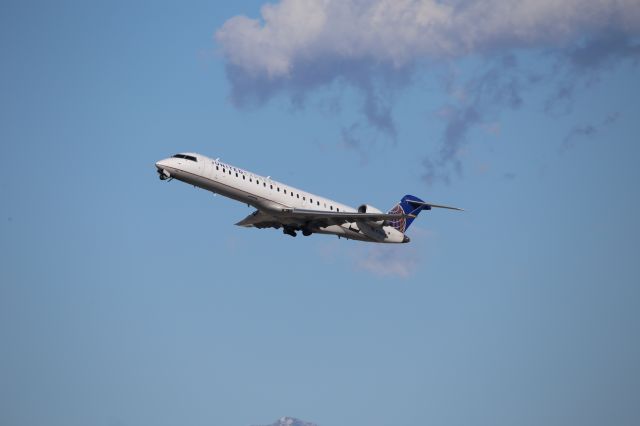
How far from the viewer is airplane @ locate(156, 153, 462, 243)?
49844 mm

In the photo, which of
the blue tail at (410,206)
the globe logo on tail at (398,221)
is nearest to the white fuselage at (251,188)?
the globe logo on tail at (398,221)

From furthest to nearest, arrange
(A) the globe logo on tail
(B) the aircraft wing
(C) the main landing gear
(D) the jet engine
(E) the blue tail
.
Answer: (E) the blue tail → (A) the globe logo on tail → (C) the main landing gear → (B) the aircraft wing → (D) the jet engine

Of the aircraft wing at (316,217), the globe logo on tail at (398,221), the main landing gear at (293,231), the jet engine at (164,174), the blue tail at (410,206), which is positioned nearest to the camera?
the jet engine at (164,174)

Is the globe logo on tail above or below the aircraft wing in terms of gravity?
above

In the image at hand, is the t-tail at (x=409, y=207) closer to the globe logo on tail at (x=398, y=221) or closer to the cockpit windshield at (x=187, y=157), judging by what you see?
the globe logo on tail at (x=398, y=221)

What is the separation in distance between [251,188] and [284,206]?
8.47 feet

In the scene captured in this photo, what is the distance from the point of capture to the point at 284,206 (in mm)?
52875

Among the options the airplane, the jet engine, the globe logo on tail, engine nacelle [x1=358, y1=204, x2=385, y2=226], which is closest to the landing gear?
the airplane

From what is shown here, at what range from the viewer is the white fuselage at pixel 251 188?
49.6 m

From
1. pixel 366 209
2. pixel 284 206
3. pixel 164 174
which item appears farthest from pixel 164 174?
pixel 366 209

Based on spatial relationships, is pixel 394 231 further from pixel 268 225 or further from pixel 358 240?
pixel 268 225

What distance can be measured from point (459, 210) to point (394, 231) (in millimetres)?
5985

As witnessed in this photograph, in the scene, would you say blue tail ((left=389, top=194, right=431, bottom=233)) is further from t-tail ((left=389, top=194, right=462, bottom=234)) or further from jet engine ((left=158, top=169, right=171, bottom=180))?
jet engine ((left=158, top=169, right=171, bottom=180))

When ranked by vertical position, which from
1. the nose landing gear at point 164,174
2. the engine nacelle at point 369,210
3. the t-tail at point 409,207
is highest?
the t-tail at point 409,207
